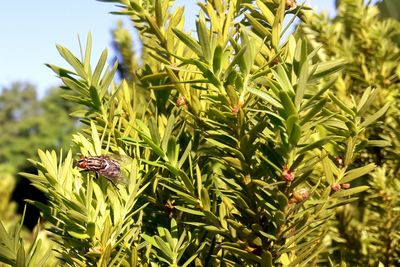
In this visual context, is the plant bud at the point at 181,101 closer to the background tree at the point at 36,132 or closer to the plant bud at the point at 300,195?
the plant bud at the point at 300,195

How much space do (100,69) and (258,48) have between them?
26cm

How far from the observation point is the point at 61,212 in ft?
2.26

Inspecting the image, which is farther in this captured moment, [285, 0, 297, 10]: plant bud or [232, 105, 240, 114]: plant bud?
[285, 0, 297, 10]: plant bud

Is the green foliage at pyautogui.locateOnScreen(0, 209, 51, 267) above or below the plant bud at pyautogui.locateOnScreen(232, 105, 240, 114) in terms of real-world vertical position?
below

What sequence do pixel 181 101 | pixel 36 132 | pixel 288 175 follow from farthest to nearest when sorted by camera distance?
1. pixel 36 132
2. pixel 181 101
3. pixel 288 175

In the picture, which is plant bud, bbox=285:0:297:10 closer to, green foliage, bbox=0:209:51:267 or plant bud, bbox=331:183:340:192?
plant bud, bbox=331:183:340:192

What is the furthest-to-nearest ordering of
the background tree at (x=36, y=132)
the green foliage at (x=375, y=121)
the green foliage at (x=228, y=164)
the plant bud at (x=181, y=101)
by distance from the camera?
the background tree at (x=36, y=132) → the green foliage at (x=375, y=121) → the plant bud at (x=181, y=101) → the green foliage at (x=228, y=164)

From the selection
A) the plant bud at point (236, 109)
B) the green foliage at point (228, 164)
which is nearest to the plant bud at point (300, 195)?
A: the green foliage at point (228, 164)

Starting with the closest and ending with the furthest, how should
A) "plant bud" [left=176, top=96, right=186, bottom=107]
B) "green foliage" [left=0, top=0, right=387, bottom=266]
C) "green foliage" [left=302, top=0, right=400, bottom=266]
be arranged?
"green foliage" [left=0, top=0, right=387, bottom=266]
"plant bud" [left=176, top=96, right=186, bottom=107]
"green foliage" [left=302, top=0, right=400, bottom=266]

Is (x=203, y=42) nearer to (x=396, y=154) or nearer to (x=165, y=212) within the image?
(x=165, y=212)

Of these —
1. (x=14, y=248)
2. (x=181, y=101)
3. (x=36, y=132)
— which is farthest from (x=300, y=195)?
(x=36, y=132)

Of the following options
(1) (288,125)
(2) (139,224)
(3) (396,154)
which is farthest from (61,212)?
(3) (396,154)

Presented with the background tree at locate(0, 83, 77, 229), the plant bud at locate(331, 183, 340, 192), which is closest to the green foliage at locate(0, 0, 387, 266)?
the plant bud at locate(331, 183, 340, 192)

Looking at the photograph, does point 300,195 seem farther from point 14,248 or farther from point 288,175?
point 14,248
